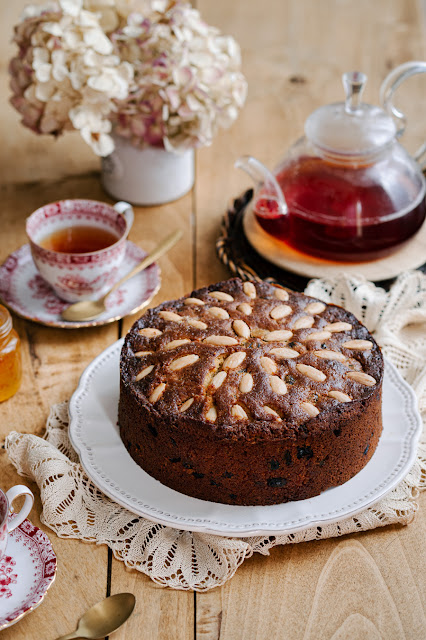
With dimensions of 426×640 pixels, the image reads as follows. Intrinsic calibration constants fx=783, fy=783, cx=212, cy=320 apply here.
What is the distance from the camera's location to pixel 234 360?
1221mm

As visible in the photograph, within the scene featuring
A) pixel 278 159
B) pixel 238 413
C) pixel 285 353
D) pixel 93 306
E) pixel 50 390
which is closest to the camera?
pixel 238 413

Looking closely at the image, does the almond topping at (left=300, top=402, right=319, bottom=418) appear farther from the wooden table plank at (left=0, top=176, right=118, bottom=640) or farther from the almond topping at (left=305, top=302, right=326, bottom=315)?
the wooden table plank at (left=0, top=176, right=118, bottom=640)

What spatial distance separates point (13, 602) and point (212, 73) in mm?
1195

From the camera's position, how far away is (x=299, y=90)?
245 centimetres

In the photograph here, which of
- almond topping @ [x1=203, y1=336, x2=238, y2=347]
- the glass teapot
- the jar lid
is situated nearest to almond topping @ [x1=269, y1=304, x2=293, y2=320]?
almond topping @ [x1=203, y1=336, x2=238, y2=347]

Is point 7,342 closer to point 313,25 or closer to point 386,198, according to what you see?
point 386,198

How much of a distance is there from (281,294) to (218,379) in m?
0.27

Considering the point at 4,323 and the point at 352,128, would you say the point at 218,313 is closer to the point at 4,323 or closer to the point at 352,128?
the point at 4,323

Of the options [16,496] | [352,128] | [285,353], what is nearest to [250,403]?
[285,353]

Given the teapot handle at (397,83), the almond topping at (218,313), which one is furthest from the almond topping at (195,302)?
the teapot handle at (397,83)

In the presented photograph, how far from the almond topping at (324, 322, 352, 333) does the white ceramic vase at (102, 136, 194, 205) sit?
677 millimetres

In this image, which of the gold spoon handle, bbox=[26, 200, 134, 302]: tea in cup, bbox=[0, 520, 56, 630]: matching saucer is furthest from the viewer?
the gold spoon handle

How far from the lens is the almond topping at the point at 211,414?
1136 mm

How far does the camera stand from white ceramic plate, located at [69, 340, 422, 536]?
3.72 feet
